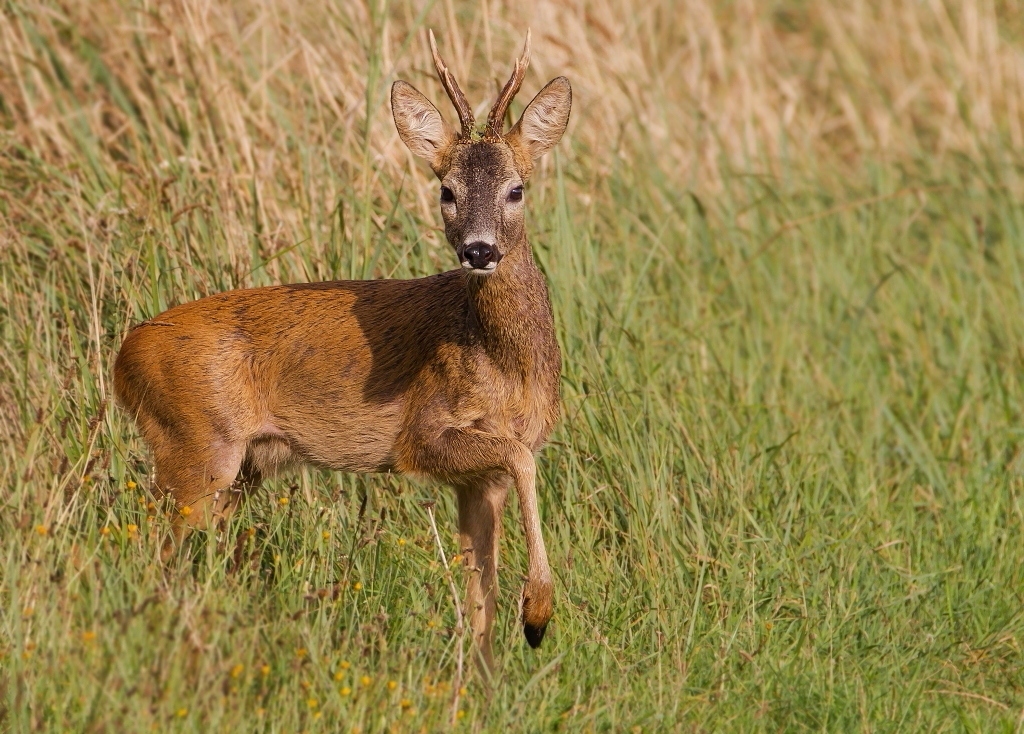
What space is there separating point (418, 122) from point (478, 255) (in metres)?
0.88

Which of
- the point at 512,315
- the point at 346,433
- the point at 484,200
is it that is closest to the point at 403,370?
the point at 346,433

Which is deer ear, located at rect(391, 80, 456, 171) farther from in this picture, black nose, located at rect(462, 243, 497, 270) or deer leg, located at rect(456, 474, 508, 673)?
deer leg, located at rect(456, 474, 508, 673)

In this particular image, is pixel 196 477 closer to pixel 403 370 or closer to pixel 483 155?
pixel 403 370

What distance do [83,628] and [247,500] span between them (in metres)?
1.29

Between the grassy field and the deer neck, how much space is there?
68 centimetres

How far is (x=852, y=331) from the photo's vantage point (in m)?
8.18

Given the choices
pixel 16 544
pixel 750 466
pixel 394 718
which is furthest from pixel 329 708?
pixel 750 466

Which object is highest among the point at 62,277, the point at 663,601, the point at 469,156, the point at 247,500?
the point at 469,156

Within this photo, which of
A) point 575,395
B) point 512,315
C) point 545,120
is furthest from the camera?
point 575,395

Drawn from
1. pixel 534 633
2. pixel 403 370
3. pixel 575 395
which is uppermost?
pixel 403 370

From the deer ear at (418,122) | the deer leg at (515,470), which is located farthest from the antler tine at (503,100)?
the deer leg at (515,470)

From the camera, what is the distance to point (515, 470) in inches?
210

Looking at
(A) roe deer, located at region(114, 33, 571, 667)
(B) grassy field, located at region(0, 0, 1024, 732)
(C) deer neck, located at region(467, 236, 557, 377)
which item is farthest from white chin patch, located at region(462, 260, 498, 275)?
(B) grassy field, located at region(0, 0, 1024, 732)

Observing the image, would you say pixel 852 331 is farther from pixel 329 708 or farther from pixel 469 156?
pixel 329 708
